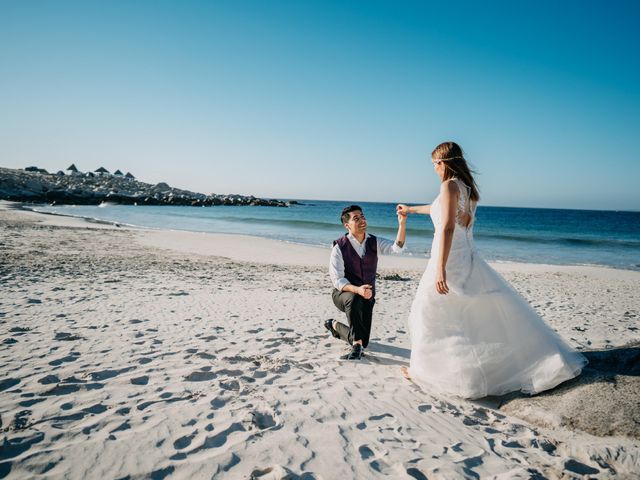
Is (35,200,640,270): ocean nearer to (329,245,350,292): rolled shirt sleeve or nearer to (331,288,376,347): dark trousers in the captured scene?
(331,288,376,347): dark trousers

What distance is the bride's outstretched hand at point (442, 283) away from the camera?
3.08 m

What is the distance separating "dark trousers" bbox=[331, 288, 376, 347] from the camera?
4129mm

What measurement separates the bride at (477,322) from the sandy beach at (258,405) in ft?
0.61

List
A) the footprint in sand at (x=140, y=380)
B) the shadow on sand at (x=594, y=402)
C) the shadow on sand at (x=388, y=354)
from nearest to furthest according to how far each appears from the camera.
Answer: the shadow on sand at (x=594, y=402) → the footprint in sand at (x=140, y=380) → the shadow on sand at (x=388, y=354)

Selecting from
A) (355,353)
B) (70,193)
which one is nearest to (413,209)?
(355,353)

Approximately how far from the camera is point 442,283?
309cm

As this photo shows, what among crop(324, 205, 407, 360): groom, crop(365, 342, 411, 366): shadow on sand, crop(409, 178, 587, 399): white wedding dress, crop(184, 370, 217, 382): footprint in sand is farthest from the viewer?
crop(365, 342, 411, 366): shadow on sand

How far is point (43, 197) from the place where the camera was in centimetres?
4412

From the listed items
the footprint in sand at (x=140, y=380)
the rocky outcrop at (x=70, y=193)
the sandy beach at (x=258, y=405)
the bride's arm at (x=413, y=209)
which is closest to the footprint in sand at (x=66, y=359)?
the sandy beach at (x=258, y=405)

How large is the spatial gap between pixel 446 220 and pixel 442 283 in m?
0.55

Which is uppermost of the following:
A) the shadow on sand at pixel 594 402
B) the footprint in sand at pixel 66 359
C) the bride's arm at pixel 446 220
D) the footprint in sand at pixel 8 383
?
the bride's arm at pixel 446 220

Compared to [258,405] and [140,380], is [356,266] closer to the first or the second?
[258,405]

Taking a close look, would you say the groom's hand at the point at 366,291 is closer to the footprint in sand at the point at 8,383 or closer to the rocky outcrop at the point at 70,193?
the footprint in sand at the point at 8,383

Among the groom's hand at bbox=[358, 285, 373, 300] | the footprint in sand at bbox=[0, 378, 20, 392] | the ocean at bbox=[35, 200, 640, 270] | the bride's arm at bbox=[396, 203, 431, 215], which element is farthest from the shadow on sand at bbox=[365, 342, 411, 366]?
the ocean at bbox=[35, 200, 640, 270]
